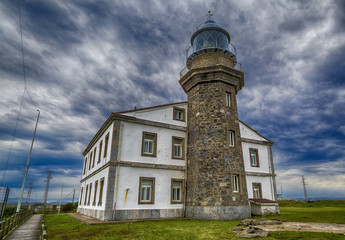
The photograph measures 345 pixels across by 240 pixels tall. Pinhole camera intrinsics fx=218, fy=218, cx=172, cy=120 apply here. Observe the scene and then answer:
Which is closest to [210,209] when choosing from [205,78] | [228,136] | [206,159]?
[206,159]

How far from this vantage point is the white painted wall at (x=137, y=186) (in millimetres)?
14809

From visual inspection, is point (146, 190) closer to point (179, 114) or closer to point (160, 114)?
point (160, 114)

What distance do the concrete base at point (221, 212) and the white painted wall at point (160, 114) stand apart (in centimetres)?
695

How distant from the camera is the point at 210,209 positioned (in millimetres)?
14664

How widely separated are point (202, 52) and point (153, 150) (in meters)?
10.1

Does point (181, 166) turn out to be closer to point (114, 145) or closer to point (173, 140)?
point (173, 140)

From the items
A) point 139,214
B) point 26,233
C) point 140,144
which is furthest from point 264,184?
point 26,233

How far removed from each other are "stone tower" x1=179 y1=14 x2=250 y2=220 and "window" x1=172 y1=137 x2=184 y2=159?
63 cm

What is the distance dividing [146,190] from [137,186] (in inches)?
31.8

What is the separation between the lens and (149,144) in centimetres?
1700

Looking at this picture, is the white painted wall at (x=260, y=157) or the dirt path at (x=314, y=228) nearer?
the dirt path at (x=314, y=228)

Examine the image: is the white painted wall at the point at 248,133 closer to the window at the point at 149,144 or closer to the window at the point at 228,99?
the window at the point at 228,99

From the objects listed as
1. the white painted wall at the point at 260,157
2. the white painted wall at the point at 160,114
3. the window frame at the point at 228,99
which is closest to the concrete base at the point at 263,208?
the white painted wall at the point at 260,157

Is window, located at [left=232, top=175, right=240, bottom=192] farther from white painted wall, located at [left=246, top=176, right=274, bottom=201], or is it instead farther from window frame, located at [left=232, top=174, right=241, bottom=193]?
white painted wall, located at [left=246, top=176, right=274, bottom=201]
